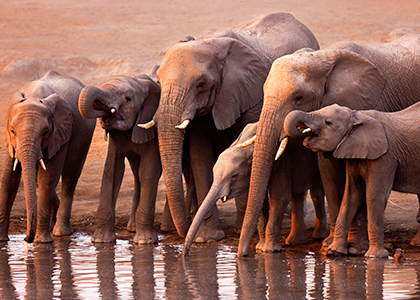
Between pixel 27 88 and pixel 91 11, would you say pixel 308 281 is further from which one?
pixel 91 11

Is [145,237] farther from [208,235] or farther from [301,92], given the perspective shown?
[301,92]

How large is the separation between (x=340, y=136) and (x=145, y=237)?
2.49 meters

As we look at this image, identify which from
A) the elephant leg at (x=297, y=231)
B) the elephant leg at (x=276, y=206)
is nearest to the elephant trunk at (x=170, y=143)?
the elephant leg at (x=276, y=206)

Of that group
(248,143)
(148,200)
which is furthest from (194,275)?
(148,200)

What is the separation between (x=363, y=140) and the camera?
704 centimetres

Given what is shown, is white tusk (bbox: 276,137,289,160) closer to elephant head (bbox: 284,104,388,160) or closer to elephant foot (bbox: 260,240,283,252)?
elephant head (bbox: 284,104,388,160)

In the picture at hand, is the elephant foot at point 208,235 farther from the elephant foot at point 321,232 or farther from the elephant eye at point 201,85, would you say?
the elephant eye at point 201,85

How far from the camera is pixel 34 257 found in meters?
7.52

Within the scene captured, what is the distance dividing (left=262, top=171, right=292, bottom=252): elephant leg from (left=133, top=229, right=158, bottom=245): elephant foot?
1.35 metres

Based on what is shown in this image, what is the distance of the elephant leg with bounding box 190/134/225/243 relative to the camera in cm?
857

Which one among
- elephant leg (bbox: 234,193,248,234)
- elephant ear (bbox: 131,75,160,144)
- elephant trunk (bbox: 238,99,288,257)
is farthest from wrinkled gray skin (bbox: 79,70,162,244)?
elephant trunk (bbox: 238,99,288,257)

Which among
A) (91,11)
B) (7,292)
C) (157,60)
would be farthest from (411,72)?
(91,11)

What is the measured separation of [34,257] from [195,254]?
1514mm

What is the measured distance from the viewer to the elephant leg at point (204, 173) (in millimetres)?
8570
